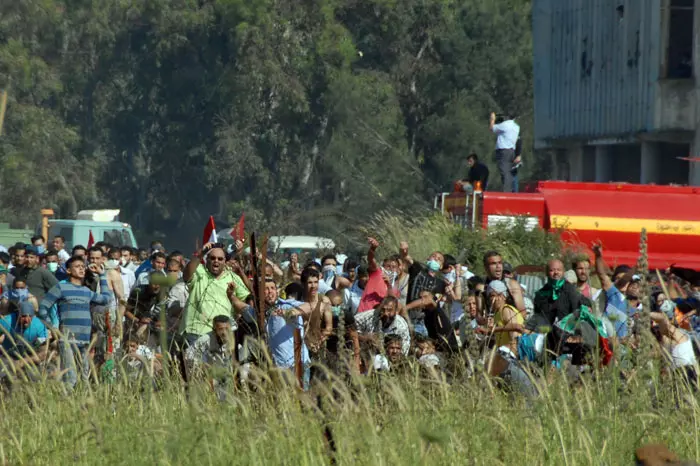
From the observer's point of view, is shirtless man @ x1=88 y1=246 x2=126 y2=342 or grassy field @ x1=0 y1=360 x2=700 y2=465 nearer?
grassy field @ x1=0 y1=360 x2=700 y2=465

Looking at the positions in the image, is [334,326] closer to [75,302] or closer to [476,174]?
[75,302]

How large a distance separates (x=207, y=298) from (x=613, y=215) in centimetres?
1216

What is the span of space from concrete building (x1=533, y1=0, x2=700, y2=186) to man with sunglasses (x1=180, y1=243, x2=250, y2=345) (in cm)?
2630

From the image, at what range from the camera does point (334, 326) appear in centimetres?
1213

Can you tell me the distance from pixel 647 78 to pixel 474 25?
64.3ft

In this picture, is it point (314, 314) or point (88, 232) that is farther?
point (88, 232)

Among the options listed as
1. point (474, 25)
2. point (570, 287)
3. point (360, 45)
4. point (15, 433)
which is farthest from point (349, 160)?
point (15, 433)

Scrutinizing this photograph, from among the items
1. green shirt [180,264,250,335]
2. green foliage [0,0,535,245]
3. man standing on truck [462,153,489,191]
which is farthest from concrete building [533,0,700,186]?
green shirt [180,264,250,335]

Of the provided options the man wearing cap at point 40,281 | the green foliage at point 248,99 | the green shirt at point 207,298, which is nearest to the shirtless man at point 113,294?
the green shirt at point 207,298

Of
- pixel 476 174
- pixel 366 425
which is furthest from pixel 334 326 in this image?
pixel 476 174

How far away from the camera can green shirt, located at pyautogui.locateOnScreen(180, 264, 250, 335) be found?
11490mm

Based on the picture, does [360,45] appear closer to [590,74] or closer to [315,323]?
[590,74]

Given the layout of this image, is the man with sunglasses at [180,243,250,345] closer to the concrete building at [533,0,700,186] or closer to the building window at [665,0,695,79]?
the concrete building at [533,0,700,186]

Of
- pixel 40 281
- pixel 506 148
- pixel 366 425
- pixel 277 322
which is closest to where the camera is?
pixel 366 425
